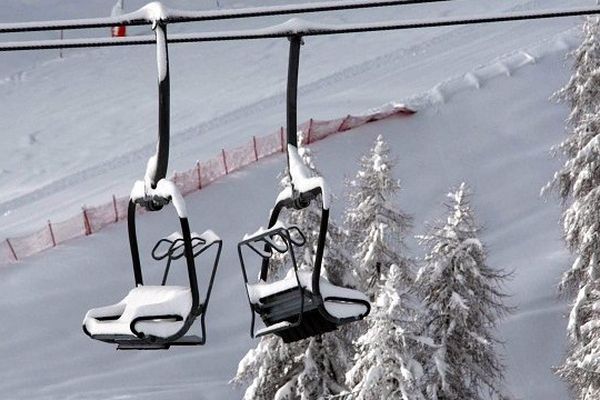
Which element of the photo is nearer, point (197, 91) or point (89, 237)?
point (89, 237)

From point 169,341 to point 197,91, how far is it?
1843 inches

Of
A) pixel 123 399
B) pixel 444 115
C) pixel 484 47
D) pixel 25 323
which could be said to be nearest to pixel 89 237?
pixel 25 323

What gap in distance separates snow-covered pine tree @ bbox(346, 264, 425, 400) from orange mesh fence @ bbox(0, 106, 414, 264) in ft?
57.6

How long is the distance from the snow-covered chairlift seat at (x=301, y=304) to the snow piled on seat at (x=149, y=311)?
1.26 feet

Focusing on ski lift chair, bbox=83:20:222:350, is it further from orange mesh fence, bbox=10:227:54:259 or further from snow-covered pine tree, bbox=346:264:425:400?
orange mesh fence, bbox=10:227:54:259

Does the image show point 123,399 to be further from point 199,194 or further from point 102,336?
point 102,336

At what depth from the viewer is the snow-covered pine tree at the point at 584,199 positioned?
87.9 feet

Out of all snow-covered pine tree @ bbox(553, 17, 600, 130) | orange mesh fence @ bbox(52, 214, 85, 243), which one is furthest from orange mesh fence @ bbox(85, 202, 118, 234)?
snow-covered pine tree @ bbox(553, 17, 600, 130)

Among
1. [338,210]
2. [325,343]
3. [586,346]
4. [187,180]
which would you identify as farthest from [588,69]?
[187,180]

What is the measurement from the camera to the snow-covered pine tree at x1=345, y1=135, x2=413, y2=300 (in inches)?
1011

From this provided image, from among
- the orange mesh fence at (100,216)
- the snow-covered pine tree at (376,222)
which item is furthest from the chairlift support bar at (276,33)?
the orange mesh fence at (100,216)

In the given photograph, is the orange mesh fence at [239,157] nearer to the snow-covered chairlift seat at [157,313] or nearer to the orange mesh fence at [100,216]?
the orange mesh fence at [100,216]

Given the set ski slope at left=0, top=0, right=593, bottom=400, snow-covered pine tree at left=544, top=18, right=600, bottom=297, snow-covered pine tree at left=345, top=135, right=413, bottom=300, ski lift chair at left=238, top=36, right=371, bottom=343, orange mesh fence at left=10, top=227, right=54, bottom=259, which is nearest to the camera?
ski lift chair at left=238, top=36, right=371, bottom=343

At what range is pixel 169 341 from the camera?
6047 millimetres
